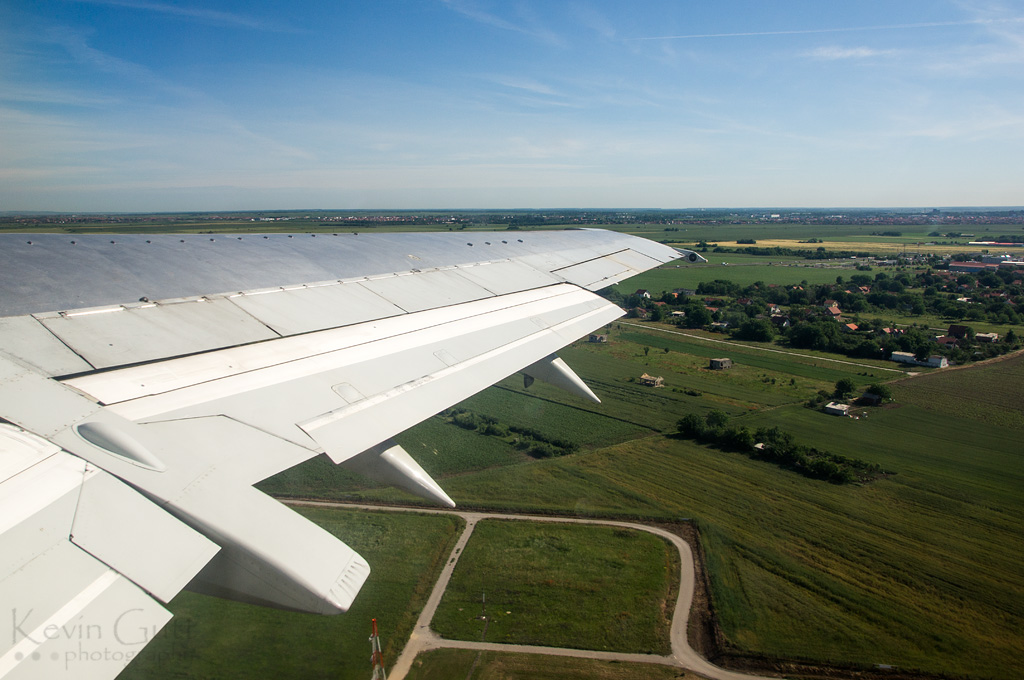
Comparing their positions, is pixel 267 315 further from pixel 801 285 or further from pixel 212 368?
pixel 801 285

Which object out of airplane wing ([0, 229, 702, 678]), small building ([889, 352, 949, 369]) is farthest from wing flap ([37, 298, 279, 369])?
small building ([889, 352, 949, 369])

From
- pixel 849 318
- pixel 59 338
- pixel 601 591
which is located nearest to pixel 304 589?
pixel 59 338

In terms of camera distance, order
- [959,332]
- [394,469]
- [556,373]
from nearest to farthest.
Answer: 1. [394,469]
2. [556,373]
3. [959,332]

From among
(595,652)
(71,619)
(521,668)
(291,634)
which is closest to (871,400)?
A: (595,652)

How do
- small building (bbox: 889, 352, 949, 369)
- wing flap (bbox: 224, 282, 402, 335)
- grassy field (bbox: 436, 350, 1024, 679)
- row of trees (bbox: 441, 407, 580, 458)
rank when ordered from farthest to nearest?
small building (bbox: 889, 352, 949, 369)
row of trees (bbox: 441, 407, 580, 458)
grassy field (bbox: 436, 350, 1024, 679)
wing flap (bbox: 224, 282, 402, 335)

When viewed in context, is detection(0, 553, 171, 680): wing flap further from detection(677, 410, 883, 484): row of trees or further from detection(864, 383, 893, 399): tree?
detection(864, 383, 893, 399): tree

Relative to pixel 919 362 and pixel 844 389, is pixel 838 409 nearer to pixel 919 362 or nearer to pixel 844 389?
pixel 844 389

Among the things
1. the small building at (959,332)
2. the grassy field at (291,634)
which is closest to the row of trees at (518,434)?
the grassy field at (291,634)
